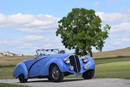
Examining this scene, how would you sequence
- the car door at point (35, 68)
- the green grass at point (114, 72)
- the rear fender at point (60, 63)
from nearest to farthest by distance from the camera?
the rear fender at point (60, 63)
the car door at point (35, 68)
the green grass at point (114, 72)

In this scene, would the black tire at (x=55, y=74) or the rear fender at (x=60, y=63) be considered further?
the black tire at (x=55, y=74)

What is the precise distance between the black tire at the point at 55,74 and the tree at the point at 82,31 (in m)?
49.7

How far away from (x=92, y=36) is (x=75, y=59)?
53793 millimetres

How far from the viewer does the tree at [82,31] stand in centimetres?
6800

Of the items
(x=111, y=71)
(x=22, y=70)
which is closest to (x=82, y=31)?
(x=111, y=71)

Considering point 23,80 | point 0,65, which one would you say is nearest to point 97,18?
point 0,65

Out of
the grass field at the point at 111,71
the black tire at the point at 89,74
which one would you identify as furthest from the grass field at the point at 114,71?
the black tire at the point at 89,74

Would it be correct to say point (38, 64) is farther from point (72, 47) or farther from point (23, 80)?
point (72, 47)

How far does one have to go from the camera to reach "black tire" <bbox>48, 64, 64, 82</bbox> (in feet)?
51.7

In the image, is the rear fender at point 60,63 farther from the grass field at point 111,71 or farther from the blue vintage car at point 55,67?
the grass field at point 111,71

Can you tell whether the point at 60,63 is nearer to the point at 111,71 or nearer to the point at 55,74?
the point at 55,74

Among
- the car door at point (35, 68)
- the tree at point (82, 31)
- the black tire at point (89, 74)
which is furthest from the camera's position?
the tree at point (82, 31)

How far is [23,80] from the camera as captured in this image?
18.1 m

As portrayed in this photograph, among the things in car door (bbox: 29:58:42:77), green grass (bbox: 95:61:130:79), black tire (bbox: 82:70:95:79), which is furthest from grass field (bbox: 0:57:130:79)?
car door (bbox: 29:58:42:77)
